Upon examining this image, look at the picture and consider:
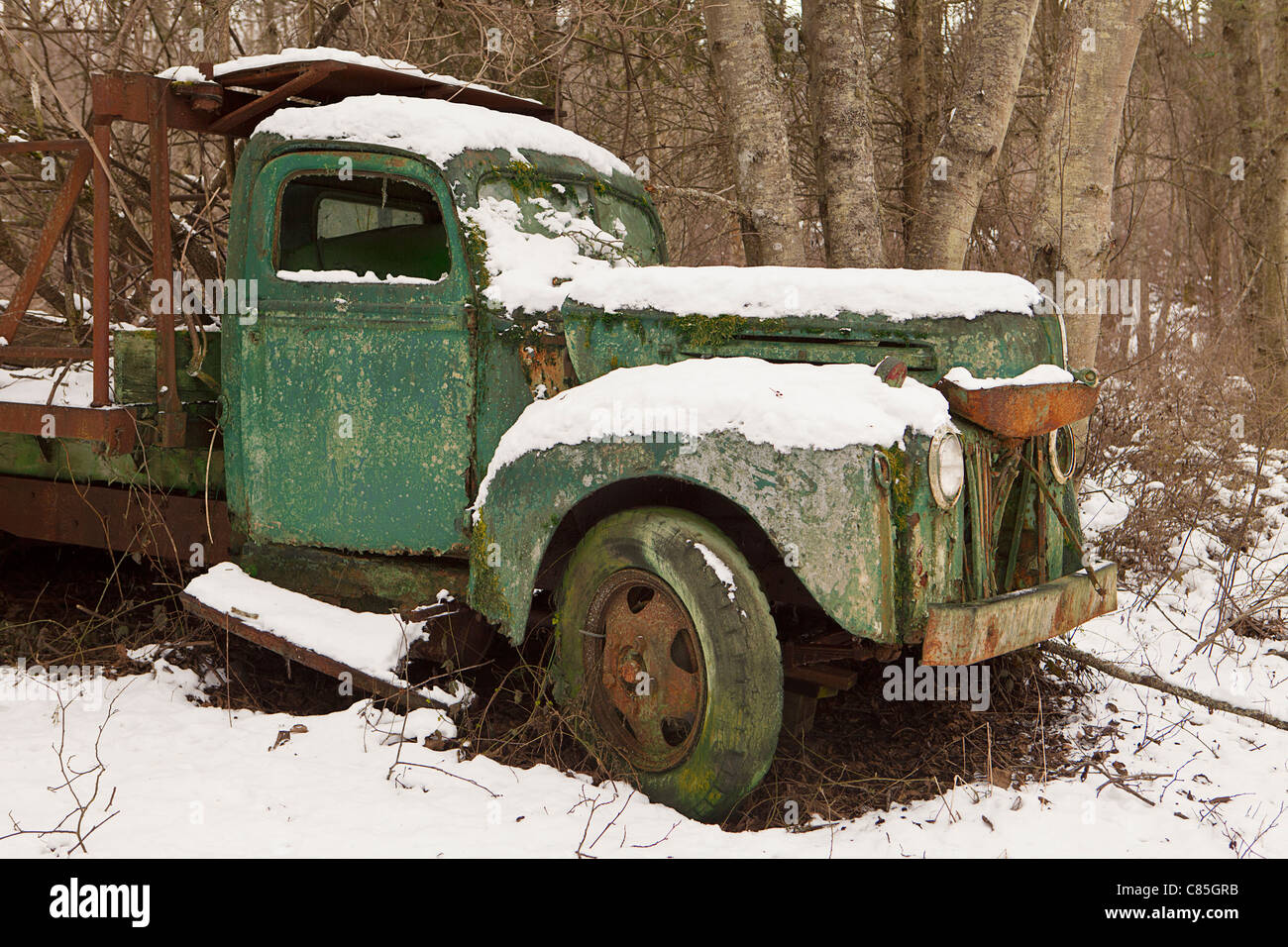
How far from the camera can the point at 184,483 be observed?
171 inches

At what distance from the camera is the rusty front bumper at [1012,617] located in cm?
281

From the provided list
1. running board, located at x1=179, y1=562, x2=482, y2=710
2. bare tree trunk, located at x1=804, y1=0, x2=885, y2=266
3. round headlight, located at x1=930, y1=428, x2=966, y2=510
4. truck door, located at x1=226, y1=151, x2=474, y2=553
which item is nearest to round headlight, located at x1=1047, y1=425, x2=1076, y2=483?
round headlight, located at x1=930, y1=428, x2=966, y2=510

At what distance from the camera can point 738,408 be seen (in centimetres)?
296

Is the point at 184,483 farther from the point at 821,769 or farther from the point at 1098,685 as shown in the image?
the point at 1098,685

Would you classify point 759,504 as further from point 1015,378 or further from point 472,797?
point 472,797

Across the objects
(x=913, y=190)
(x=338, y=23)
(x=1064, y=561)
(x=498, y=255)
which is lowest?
(x=1064, y=561)

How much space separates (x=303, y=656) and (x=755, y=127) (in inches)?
133

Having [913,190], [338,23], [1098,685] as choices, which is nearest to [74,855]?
[1098,685]

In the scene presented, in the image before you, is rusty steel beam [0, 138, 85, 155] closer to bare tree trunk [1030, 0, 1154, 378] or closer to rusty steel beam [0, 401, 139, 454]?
rusty steel beam [0, 401, 139, 454]

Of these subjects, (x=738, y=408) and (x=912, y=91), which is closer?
(x=738, y=408)

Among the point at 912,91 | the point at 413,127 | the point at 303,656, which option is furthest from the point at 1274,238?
the point at 303,656
